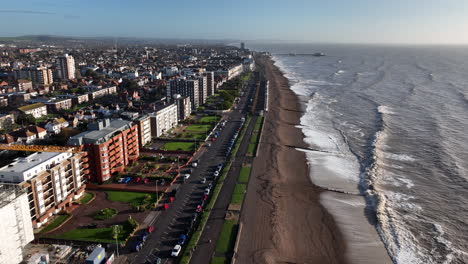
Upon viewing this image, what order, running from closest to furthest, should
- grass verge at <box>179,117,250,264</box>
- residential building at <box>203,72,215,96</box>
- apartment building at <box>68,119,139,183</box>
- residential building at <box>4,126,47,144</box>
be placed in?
grass verge at <box>179,117,250,264</box>
apartment building at <box>68,119,139,183</box>
residential building at <box>4,126,47,144</box>
residential building at <box>203,72,215,96</box>

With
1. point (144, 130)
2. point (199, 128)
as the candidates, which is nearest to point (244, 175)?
point (144, 130)

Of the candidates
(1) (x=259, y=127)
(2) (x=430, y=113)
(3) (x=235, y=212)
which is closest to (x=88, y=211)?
(3) (x=235, y=212)

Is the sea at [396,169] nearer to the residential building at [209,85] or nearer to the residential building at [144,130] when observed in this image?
the residential building at [144,130]

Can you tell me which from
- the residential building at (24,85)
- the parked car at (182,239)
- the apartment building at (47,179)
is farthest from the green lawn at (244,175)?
the residential building at (24,85)

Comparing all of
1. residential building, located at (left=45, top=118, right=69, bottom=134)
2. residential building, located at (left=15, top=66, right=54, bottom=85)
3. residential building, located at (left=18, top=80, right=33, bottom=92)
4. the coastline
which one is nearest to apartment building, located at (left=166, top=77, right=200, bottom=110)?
residential building, located at (left=45, top=118, right=69, bottom=134)

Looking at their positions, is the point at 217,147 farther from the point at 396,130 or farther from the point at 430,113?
the point at 430,113

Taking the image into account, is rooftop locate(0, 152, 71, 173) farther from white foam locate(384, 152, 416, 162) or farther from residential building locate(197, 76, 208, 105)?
residential building locate(197, 76, 208, 105)

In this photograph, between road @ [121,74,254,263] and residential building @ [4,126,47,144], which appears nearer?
road @ [121,74,254,263]
